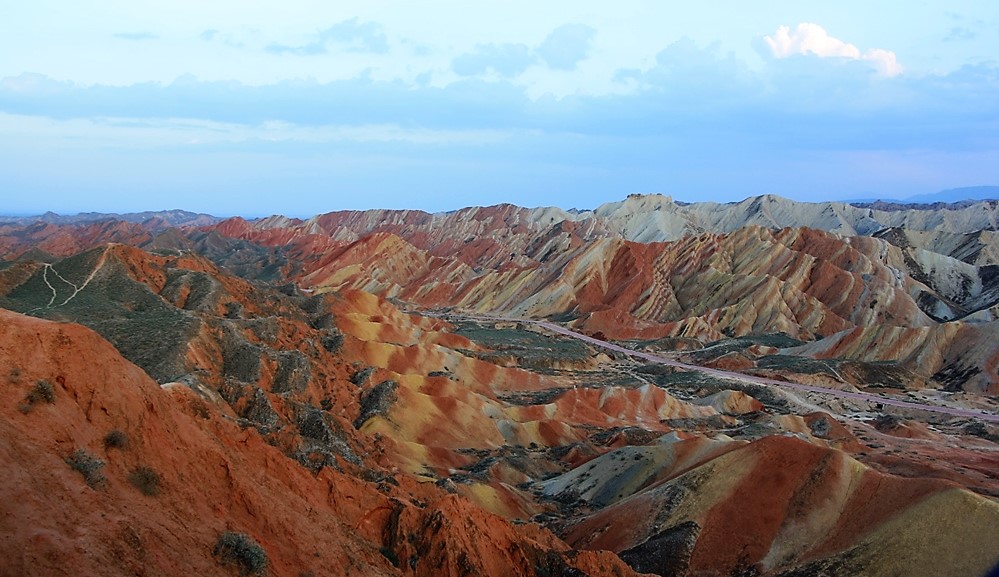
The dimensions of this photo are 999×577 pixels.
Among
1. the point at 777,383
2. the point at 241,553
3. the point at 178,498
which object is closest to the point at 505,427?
the point at 178,498

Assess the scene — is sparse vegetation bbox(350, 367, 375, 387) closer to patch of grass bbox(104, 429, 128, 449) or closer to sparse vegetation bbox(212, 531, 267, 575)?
patch of grass bbox(104, 429, 128, 449)

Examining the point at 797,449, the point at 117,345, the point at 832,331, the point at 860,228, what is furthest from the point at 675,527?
the point at 860,228

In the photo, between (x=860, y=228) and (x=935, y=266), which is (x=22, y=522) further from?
(x=860, y=228)

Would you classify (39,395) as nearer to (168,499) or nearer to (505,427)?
(168,499)

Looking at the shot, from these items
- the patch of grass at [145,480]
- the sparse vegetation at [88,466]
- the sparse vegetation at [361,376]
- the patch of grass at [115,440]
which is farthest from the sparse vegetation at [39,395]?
the sparse vegetation at [361,376]

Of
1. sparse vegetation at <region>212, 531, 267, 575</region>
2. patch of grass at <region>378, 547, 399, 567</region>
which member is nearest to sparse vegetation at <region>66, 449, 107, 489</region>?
sparse vegetation at <region>212, 531, 267, 575</region>

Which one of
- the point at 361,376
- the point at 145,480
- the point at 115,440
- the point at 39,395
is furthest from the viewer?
the point at 361,376

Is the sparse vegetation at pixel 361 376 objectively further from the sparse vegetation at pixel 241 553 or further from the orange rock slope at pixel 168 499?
the sparse vegetation at pixel 241 553
